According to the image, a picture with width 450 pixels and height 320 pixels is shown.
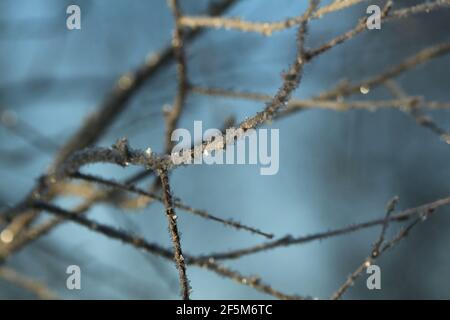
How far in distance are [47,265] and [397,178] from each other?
3624 millimetres

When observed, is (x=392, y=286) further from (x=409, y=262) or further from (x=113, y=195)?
(x=113, y=195)

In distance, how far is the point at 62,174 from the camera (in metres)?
0.97

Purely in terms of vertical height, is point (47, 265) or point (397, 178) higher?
point (397, 178)

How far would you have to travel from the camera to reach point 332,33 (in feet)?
6.39

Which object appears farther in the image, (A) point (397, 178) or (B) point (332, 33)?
Result: (A) point (397, 178)

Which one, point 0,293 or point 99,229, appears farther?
point 0,293

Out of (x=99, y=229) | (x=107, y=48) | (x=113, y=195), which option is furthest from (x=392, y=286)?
(x=99, y=229)

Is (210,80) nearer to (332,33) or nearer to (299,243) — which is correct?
(332,33)

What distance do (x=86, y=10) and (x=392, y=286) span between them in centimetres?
383

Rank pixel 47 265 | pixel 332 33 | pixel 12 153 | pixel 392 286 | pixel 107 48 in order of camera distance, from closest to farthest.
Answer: pixel 332 33 → pixel 12 153 → pixel 47 265 → pixel 107 48 → pixel 392 286

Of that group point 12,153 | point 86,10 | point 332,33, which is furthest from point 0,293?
point 332,33
